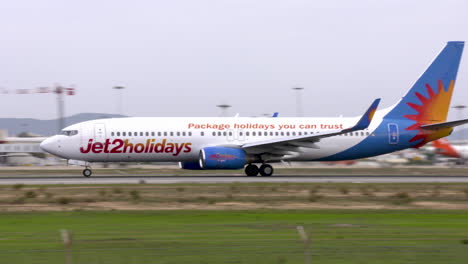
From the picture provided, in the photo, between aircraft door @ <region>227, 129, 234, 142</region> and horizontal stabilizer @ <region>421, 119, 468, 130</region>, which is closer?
horizontal stabilizer @ <region>421, 119, 468, 130</region>

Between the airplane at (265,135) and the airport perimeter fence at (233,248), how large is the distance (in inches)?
1033

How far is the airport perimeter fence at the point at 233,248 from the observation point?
12.3 metres

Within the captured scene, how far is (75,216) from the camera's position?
22.0 metres

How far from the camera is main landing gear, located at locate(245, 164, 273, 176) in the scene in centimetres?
4334

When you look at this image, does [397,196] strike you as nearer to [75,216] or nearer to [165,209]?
[165,209]

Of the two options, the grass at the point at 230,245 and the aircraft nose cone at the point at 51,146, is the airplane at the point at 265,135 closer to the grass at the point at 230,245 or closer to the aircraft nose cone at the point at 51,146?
the aircraft nose cone at the point at 51,146

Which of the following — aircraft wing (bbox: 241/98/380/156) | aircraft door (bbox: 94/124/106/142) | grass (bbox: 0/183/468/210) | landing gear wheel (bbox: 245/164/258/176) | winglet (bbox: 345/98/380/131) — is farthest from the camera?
landing gear wheel (bbox: 245/164/258/176)

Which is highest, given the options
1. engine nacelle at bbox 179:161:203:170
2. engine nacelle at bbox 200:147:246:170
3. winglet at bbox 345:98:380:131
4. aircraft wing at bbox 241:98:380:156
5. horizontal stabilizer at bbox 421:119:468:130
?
winglet at bbox 345:98:380:131

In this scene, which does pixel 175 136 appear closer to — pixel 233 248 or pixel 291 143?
pixel 291 143

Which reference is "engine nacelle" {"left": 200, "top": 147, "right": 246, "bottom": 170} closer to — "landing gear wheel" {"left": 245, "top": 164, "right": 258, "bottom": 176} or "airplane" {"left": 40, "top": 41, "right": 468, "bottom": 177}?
"airplane" {"left": 40, "top": 41, "right": 468, "bottom": 177}

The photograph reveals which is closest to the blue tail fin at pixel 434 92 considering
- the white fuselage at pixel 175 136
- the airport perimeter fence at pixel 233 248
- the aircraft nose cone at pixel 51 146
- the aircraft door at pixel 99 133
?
the white fuselage at pixel 175 136

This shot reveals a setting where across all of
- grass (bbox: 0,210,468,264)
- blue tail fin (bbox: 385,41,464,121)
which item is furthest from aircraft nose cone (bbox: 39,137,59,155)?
grass (bbox: 0,210,468,264)

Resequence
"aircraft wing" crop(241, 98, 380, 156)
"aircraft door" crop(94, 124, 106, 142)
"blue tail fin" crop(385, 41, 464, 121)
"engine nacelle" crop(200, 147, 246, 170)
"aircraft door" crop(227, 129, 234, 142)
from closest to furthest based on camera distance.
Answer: "aircraft wing" crop(241, 98, 380, 156)
"engine nacelle" crop(200, 147, 246, 170)
"aircraft door" crop(94, 124, 106, 142)
"aircraft door" crop(227, 129, 234, 142)
"blue tail fin" crop(385, 41, 464, 121)

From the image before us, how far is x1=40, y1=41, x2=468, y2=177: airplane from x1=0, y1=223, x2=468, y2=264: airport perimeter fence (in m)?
26.2
